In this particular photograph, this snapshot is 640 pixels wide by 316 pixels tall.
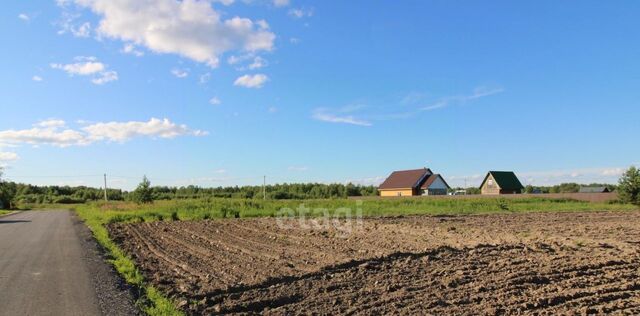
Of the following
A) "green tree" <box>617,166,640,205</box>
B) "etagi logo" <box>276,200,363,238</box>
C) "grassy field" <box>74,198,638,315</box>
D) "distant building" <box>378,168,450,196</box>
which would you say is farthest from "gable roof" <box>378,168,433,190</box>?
"etagi logo" <box>276,200,363,238</box>

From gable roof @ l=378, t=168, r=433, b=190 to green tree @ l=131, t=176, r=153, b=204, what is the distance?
117 feet

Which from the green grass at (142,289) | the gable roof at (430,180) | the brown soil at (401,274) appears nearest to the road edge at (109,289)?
the green grass at (142,289)

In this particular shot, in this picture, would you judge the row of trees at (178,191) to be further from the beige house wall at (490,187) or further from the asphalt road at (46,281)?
the asphalt road at (46,281)

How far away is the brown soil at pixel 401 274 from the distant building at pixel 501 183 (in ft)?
175

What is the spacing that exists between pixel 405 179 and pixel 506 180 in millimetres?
14341

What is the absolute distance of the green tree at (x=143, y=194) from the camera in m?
48.8

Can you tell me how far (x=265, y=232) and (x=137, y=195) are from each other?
33859 millimetres

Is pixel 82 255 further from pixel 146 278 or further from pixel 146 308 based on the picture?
pixel 146 308

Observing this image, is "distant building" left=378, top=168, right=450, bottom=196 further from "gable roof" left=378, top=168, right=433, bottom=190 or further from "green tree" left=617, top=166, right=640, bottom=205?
"green tree" left=617, top=166, right=640, bottom=205

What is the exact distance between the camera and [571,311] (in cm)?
655

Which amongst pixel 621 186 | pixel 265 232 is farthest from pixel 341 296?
pixel 621 186

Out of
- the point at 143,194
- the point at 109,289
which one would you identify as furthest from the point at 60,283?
the point at 143,194

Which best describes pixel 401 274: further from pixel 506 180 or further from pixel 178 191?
pixel 178 191

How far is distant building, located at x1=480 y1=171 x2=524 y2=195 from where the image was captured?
68.0 meters
